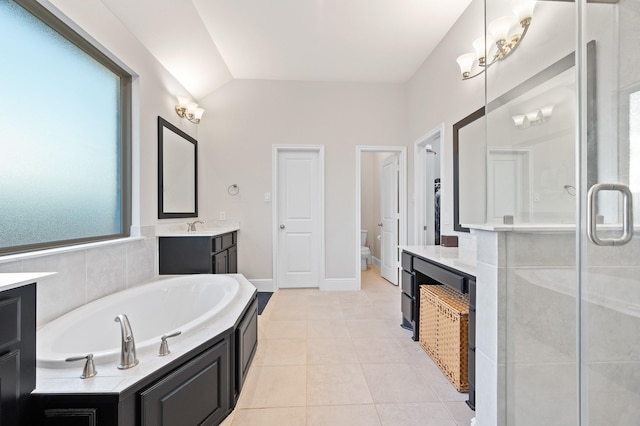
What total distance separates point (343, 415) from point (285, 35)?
3250mm

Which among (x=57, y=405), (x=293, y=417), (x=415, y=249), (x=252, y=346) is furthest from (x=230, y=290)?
(x=415, y=249)

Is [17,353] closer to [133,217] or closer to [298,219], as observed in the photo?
[133,217]

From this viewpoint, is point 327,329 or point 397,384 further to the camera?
point 327,329

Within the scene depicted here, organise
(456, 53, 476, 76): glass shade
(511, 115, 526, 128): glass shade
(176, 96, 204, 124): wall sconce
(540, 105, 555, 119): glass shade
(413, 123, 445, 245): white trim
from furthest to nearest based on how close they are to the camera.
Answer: (413, 123, 445, 245): white trim, (176, 96, 204, 124): wall sconce, (456, 53, 476, 76): glass shade, (511, 115, 526, 128): glass shade, (540, 105, 555, 119): glass shade

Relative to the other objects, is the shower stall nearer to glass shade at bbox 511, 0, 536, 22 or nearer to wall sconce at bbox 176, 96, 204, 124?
glass shade at bbox 511, 0, 536, 22

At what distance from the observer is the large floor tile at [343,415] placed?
4.58ft

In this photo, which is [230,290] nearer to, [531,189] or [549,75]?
[531,189]

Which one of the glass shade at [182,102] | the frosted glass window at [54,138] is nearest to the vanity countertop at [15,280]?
A: the frosted glass window at [54,138]

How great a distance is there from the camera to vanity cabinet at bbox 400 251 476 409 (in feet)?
4.91

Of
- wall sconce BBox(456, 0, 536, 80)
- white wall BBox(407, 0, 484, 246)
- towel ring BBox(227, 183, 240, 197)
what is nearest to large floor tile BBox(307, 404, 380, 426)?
white wall BBox(407, 0, 484, 246)

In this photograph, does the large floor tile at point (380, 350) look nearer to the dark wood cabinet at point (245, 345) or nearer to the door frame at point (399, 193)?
the dark wood cabinet at point (245, 345)

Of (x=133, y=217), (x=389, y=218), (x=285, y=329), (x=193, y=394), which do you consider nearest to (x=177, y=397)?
(x=193, y=394)

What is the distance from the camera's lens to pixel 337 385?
66.4 inches

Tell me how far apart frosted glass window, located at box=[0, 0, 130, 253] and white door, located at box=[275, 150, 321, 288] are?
1.99 metres
